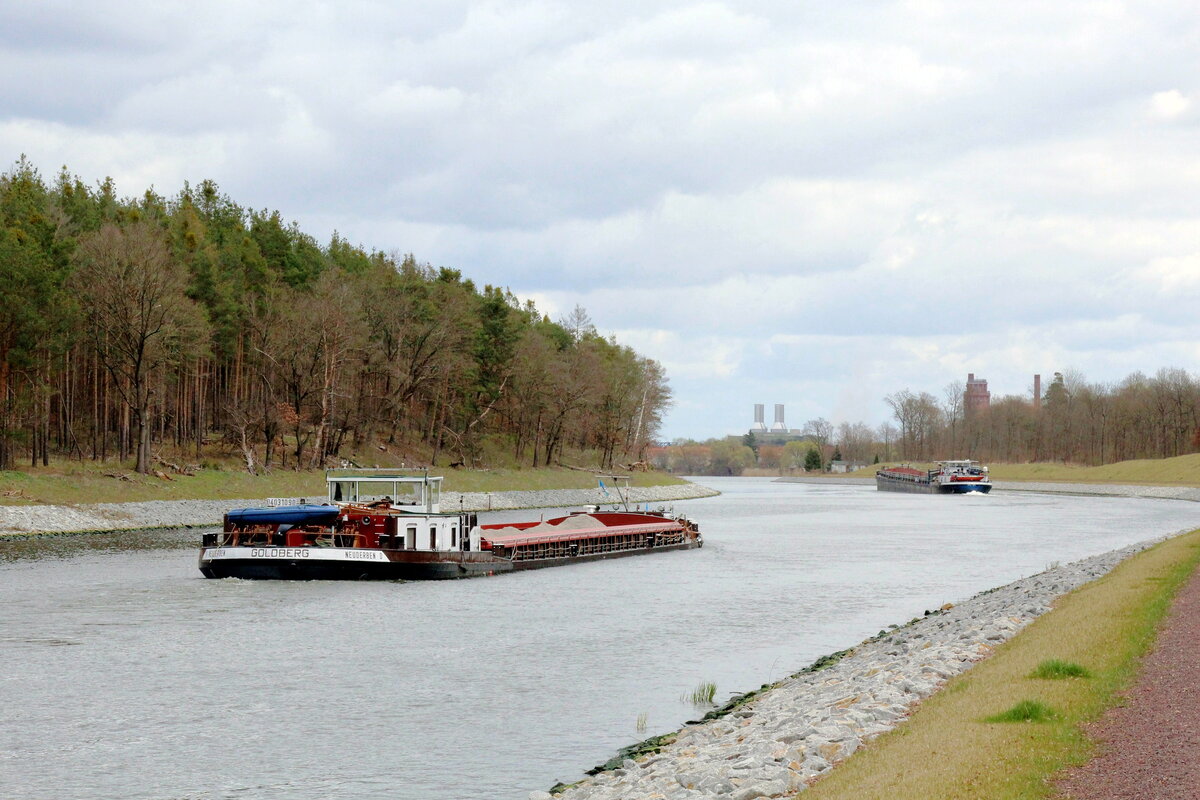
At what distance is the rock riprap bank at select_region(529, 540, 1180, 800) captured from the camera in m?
12.6

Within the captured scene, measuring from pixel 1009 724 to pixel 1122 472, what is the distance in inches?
6063

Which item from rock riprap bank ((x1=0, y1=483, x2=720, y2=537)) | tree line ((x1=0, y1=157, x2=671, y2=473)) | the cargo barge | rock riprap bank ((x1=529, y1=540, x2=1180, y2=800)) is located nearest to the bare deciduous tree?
tree line ((x1=0, y1=157, x2=671, y2=473))

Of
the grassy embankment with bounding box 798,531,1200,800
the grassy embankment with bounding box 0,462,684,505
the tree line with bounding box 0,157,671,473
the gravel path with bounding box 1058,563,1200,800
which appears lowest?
the grassy embankment with bounding box 798,531,1200,800

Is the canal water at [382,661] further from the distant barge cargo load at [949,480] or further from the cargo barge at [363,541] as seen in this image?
the distant barge cargo load at [949,480]

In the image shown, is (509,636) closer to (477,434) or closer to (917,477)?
(477,434)

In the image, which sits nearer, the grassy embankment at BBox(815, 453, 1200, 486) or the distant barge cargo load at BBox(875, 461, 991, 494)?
the grassy embankment at BBox(815, 453, 1200, 486)

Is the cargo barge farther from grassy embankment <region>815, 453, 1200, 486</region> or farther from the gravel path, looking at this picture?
grassy embankment <region>815, 453, 1200, 486</region>

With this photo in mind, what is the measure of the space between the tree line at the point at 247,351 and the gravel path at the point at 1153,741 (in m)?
61.0

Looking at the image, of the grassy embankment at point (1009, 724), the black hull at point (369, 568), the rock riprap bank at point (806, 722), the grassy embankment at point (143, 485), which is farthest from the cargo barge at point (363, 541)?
the grassy embankment at point (1009, 724)

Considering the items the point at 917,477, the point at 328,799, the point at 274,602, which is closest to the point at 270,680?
the point at 328,799

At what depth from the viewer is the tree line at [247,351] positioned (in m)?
67.8

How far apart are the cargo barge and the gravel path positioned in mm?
30053

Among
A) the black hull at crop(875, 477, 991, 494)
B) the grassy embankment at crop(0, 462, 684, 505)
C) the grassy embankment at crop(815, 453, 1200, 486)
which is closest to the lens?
the grassy embankment at crop(0, 462, 684, 505)

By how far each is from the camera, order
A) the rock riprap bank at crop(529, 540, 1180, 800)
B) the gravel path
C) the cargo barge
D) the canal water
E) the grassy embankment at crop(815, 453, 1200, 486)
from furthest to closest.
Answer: the grassy embankment at crop(815, 453, 1200, 486)
the cargo barge
the canal water
the rock riprap bank at crop(529, 540, 1180, 800)
the gravel path
